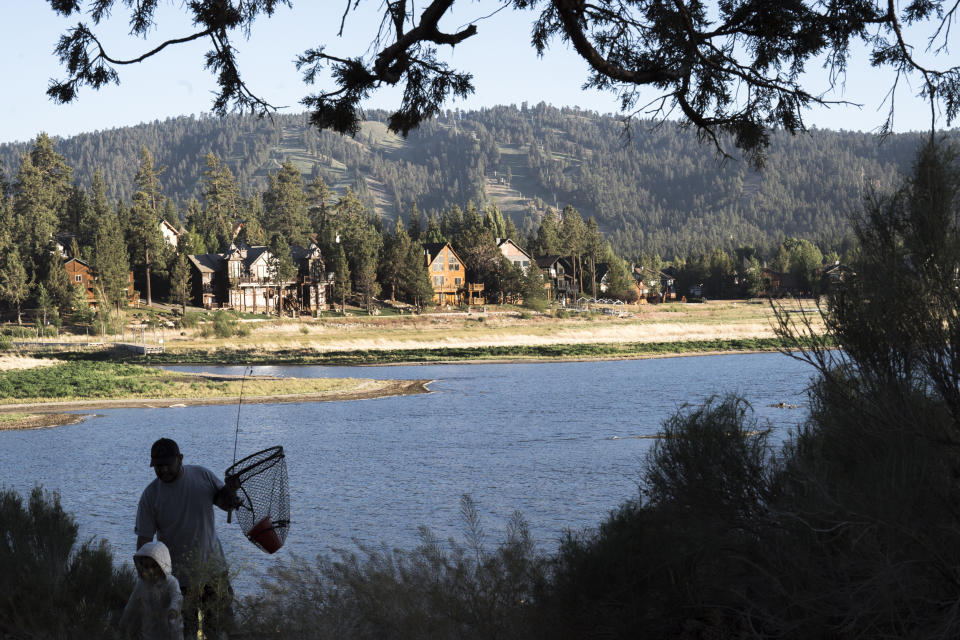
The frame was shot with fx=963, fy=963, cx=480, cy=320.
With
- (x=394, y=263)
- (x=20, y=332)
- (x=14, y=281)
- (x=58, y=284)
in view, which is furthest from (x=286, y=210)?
(x=20, y=332)

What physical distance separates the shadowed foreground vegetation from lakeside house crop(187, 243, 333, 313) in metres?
79.4

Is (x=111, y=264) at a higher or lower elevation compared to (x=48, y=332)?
higher

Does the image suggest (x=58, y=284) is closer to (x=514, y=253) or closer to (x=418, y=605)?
(x=514, y=253)

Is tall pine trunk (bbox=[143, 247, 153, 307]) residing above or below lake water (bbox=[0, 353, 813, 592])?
above

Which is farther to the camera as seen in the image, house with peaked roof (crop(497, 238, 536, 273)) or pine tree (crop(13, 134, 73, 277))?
house with peaked roof (crop(497, 238, 536, 273))

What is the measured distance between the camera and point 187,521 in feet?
23.4

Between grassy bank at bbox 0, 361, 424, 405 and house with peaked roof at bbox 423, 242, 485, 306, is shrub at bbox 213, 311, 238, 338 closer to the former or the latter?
grassy bank at bbox 0, 361, 424, 405

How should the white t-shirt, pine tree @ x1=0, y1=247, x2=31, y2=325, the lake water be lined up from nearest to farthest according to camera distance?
the white t-shirt, the lake water, pine tree @ x1=0, y1=247, x2=31, y2=325

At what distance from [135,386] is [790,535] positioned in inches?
1684

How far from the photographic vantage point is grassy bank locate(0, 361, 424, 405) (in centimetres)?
4253

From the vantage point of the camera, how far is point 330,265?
3543 inches

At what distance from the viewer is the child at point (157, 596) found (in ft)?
20.3

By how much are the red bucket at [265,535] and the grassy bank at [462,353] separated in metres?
56.3

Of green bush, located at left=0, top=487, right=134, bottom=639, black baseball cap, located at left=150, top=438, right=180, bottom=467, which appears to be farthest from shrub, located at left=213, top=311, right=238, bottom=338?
black baseball cap, located at left=150, top=438, right=180, bottom=467
